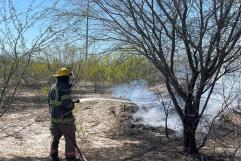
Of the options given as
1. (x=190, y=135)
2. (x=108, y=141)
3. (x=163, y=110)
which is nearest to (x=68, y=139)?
(x=108, y=141)

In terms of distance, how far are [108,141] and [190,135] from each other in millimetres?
2048

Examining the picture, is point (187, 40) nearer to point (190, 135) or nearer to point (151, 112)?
point (190, 135)

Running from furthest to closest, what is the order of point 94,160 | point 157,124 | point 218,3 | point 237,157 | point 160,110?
point 160,110
point 157,124
point 237,157
point 94,160
point 218,3

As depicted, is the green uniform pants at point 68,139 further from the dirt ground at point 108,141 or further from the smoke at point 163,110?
the smoke at point 163,110

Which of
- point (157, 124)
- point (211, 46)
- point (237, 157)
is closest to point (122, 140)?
point (157, 124)

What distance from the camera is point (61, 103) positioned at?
25.4 feet

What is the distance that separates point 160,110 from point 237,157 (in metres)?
3.81

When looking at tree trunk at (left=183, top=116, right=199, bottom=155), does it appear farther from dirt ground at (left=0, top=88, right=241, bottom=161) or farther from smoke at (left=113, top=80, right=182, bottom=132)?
smoke at (left=113, top=80, right=182, bottom=132)

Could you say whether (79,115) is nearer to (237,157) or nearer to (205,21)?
(237,157)

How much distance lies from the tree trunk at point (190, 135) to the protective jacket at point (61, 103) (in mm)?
2115

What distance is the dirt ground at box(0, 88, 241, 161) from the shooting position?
853 cm

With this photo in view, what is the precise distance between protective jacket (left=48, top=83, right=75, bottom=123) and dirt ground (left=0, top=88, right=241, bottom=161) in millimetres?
884

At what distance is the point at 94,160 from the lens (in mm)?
8148

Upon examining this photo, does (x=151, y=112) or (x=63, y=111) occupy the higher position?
(x=63, y=111)
